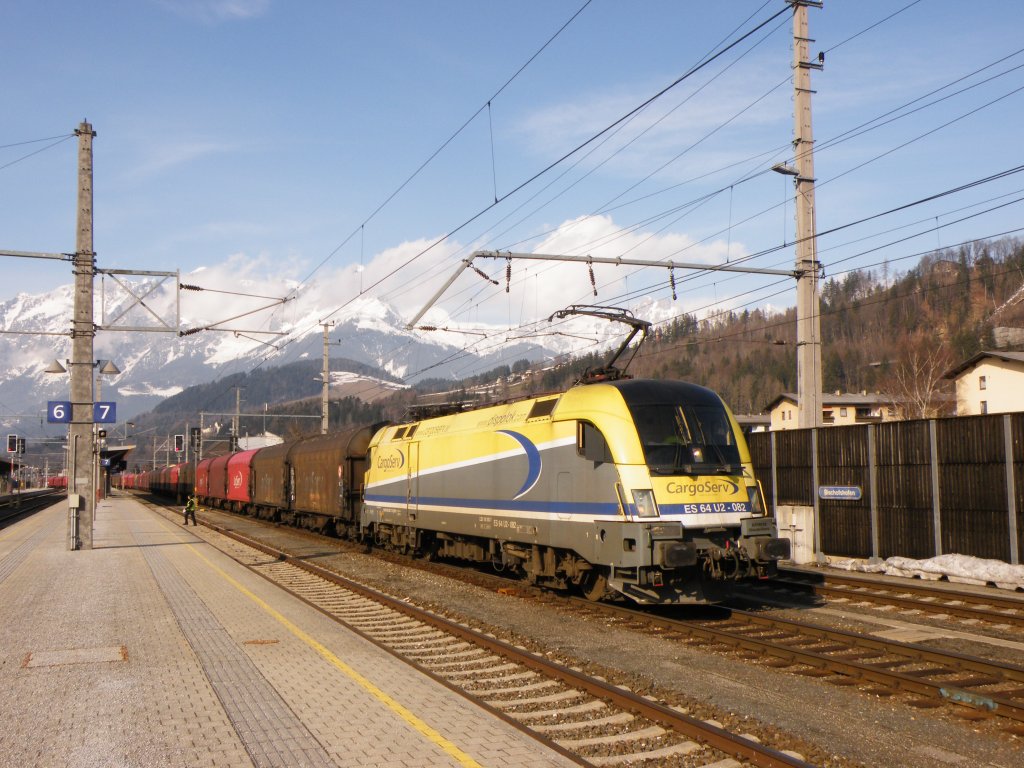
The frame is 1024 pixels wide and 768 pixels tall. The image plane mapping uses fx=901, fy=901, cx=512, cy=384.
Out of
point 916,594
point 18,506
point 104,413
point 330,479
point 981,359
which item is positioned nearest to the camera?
point 916,594

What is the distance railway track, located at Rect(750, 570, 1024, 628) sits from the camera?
1356cm

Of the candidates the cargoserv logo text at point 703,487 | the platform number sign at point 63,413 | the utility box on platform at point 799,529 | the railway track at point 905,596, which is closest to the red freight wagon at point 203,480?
the platform number sign at point 63,413

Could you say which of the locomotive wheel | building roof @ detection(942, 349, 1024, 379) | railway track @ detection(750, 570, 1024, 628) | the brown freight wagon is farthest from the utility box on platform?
building roof @ detection(942, 349, 1024, 379)

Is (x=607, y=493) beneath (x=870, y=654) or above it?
above

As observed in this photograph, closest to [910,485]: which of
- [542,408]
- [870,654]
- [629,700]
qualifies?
[542,408]

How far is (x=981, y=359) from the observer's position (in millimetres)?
60938

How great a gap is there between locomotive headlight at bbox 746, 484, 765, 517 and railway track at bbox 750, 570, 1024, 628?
2829 millimetres

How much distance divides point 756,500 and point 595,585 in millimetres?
3068

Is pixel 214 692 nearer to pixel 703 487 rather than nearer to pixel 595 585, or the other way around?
pixel 595 585

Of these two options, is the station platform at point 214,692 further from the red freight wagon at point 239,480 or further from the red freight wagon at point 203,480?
the red freight wagon at point 203,480

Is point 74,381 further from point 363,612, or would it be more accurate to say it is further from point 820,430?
point 820,430

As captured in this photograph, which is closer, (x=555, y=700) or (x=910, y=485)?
(x=555, y=700)

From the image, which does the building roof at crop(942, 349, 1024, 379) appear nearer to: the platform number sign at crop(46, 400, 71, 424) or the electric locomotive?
the electric locomotive

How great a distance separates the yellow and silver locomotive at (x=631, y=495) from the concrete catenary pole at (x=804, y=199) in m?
6.14
